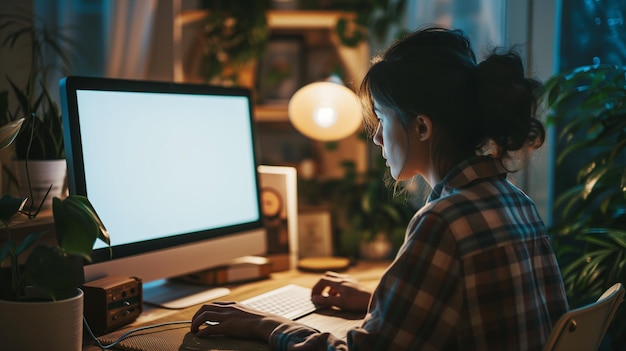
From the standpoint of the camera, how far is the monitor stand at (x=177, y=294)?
1.37 metres

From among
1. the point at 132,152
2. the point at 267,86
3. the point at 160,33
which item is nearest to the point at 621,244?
the point at 132,152

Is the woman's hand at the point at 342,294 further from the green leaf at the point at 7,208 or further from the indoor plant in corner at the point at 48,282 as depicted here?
the green leaf at the point at 7,208

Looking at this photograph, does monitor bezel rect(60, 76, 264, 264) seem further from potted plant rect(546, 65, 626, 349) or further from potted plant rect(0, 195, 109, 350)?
potted plant rect(546, 65, 626, 349)

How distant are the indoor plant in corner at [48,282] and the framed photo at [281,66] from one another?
1.34 metres

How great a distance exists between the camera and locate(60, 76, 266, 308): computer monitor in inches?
47.8

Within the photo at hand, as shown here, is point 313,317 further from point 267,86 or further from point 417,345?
point 267,86

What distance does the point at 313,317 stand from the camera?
127cm

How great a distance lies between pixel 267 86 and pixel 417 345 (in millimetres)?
1594

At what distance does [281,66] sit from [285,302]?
1194mm

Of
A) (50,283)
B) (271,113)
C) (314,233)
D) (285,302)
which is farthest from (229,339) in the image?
(271,113)

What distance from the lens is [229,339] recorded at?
3.67 feet

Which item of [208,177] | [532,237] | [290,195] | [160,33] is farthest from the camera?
[160,33]

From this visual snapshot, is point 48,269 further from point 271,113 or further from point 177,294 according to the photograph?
point 271,113

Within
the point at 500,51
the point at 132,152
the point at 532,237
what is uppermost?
the point at 500,51
